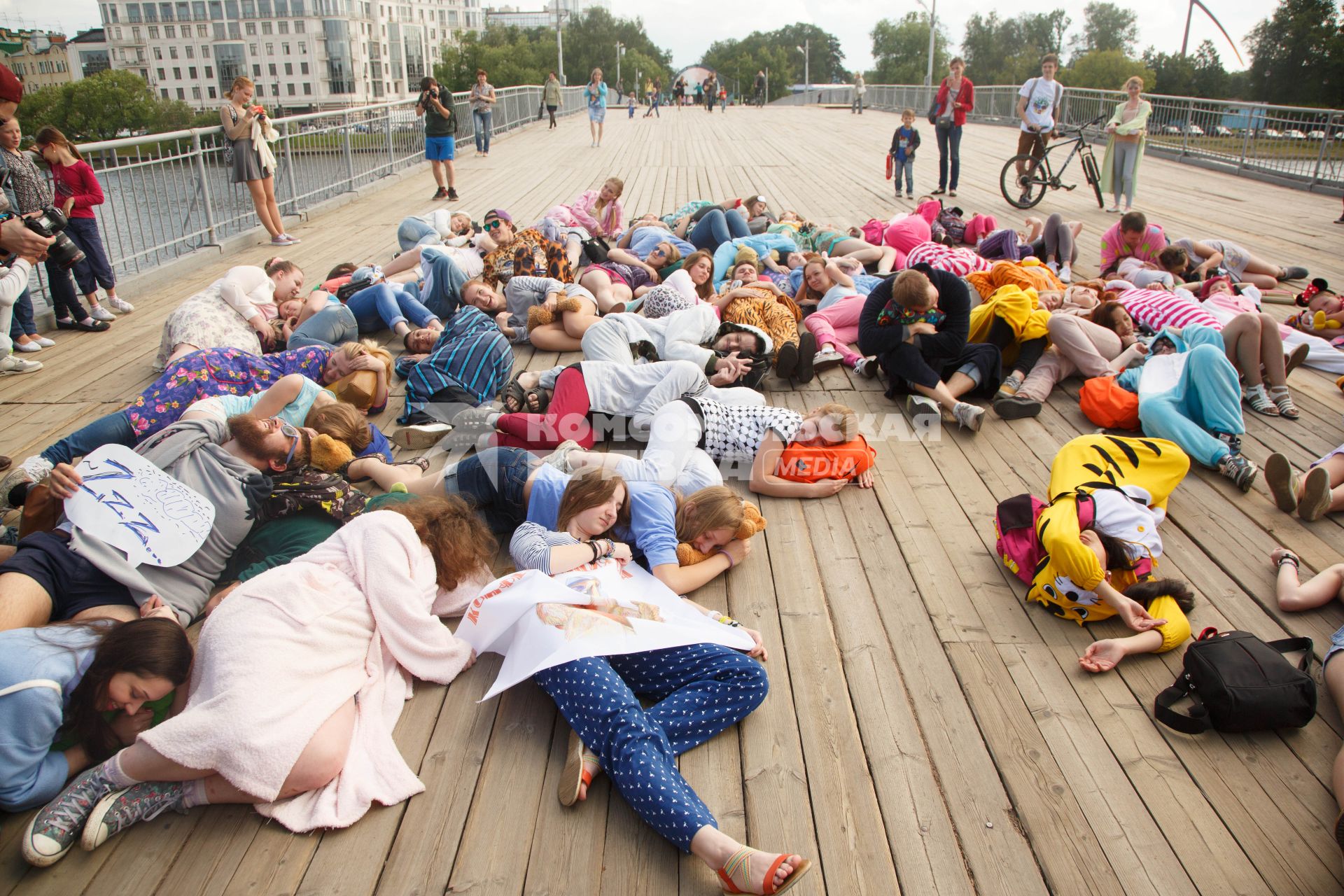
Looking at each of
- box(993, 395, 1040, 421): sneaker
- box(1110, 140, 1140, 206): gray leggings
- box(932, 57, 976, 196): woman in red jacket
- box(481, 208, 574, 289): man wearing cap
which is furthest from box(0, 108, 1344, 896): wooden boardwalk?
box(932, 57, 976, 196): woman in red jacket

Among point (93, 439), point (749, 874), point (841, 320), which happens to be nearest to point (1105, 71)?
point (841, 320)

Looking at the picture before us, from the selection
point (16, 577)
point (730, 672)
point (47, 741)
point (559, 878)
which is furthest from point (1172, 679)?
point (16, 577)

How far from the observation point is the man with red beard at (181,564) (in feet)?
7.95

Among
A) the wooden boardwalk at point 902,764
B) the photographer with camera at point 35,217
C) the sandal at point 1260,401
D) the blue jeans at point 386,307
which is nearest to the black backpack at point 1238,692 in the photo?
the wooden boardwalk at point 902,764

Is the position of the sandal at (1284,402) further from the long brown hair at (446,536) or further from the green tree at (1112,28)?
the green tree at (1112,28)

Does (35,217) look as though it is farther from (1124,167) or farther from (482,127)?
(482,127)

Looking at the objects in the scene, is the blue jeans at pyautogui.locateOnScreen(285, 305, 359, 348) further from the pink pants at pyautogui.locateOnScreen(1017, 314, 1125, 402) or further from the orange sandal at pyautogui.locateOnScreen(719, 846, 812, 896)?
the pink pants at pyautogui.locateOnScreen(1017, 314, 1125, 402)

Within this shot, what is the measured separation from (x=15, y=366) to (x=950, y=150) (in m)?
10.0

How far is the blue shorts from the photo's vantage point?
33.8 feet

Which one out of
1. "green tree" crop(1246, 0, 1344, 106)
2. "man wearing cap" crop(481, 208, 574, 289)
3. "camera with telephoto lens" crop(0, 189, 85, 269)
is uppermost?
"green tree" crop(1246, 0, 1344, 106)

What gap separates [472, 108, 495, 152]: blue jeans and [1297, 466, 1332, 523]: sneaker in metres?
14.6

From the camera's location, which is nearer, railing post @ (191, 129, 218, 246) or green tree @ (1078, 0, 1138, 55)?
railing post @ (191, 129, 218, 246)

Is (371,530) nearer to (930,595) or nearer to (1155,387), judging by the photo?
(930,595)

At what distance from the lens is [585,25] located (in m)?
90.9
